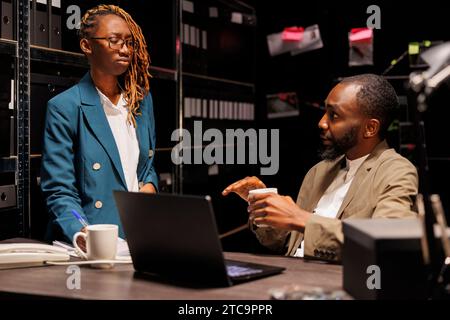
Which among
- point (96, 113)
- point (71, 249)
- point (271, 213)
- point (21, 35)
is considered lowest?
point (71, 249)

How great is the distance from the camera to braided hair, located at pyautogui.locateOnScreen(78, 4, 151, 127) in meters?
2.48

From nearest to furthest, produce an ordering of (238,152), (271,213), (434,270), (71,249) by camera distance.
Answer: (434,270) < (271,213) < (71,249) < (238,152)

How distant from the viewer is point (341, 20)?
4.57 m

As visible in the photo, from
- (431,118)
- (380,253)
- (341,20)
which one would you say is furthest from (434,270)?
(341,20)

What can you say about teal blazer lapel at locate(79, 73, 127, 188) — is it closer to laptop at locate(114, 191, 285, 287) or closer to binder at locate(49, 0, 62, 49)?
binder at locate(49, 0, 62, 49)

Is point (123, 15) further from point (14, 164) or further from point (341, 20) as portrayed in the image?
point (341, 20)

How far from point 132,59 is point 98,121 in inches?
15.3

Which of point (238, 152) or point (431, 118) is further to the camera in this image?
point (238, 152)

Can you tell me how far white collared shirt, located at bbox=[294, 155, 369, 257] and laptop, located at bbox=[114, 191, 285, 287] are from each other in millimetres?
598

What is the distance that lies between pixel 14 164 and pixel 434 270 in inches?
71.7

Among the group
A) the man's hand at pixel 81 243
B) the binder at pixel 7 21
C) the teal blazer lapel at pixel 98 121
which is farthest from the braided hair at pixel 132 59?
the man's hand at pixel 81 243

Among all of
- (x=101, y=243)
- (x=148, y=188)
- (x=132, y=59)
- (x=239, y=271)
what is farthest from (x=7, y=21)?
(x=239, y=271)

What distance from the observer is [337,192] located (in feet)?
7.20

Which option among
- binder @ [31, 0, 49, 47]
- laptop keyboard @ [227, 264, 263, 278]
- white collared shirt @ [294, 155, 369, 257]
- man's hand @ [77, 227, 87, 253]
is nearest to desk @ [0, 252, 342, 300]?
laptop keyboard @ [227, 264, 263, 278]
